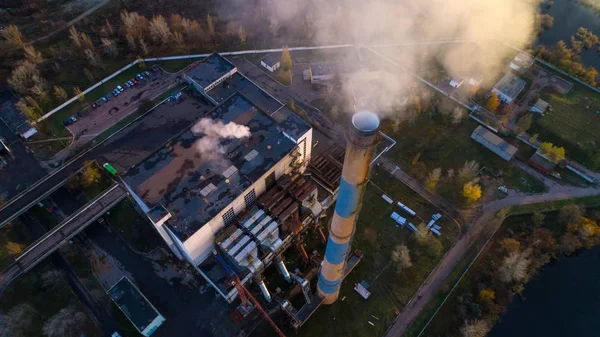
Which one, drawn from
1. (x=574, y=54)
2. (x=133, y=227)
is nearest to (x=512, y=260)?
(x=133, y=227)

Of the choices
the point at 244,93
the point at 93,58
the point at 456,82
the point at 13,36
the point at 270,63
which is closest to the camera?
the point at 244,93

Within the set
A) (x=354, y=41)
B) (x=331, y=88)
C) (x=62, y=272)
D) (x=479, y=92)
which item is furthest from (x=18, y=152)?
(x=479, y=92)

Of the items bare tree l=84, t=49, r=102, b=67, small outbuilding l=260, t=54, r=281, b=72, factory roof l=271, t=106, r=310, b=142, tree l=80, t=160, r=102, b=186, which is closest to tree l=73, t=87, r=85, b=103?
bare tree l=84, t=49, r=102, b=67

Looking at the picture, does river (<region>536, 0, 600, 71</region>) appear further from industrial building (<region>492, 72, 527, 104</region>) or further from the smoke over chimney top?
the smoke over chimney top

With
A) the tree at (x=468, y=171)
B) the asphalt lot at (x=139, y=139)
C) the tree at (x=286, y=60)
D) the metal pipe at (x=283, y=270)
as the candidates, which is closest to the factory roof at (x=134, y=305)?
the metal pipe at (x=283, y=270)

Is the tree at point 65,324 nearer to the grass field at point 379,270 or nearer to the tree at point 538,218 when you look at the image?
the grass field at point 379,270

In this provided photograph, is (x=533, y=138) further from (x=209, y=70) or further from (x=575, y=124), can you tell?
(x=209, y=70)
